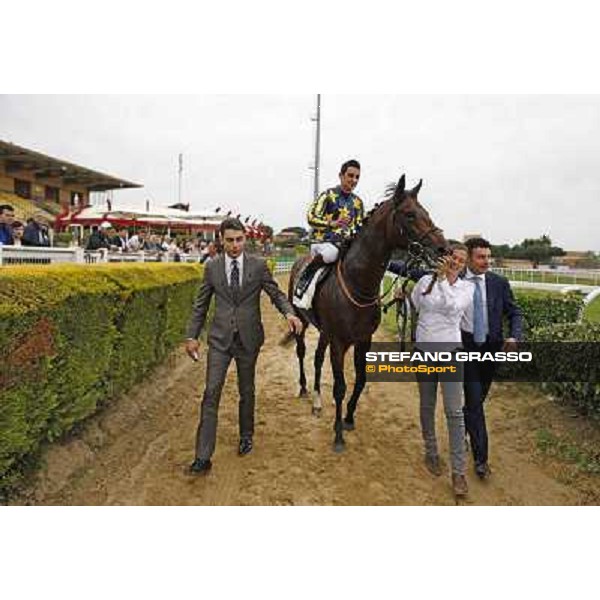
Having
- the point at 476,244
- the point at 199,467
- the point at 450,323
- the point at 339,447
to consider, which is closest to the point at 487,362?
the point at 450,323

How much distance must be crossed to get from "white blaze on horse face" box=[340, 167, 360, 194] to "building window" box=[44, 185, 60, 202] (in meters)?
13.6

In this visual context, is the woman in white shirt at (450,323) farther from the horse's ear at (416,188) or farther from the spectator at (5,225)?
the spectator at (5,225)

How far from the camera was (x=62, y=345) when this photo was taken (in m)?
3.40

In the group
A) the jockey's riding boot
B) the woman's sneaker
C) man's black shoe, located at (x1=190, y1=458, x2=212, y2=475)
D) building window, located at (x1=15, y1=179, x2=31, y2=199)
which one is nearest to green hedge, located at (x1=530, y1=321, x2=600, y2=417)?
the woman's sneaker

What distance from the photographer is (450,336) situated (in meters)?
3.58

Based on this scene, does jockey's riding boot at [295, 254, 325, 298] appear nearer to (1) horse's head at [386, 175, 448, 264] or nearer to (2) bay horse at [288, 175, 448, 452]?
(2) bay horse at [288, 175, 448, 452]

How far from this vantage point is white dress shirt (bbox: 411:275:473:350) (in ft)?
11.6

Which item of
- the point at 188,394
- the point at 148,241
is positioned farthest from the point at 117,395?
the point at 148,241

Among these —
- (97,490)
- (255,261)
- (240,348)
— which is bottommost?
(97,490)

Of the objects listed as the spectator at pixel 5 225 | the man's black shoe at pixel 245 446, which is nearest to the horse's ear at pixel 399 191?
the man's black shoe at pixel 245 446

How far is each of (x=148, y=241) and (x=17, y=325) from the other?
39.3 feet

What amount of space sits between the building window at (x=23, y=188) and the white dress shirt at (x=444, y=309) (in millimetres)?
13583

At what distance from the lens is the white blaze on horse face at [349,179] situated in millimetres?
4616

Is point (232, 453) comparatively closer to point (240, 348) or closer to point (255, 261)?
point (240, 348)
